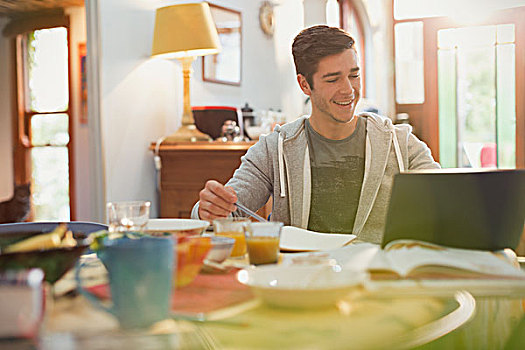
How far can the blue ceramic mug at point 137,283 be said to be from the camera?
0.68 meters

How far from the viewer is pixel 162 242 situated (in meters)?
0.71

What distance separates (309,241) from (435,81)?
19.6ft

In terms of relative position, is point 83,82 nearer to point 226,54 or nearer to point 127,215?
point 226,54

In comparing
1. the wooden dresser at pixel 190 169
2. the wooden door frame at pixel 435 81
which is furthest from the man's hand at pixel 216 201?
the wooden door frame at pixel 435 81

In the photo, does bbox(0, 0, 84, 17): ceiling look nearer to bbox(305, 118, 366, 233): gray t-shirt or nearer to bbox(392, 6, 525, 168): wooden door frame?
bbox(305, 118, 366, 233): gray t-shirt

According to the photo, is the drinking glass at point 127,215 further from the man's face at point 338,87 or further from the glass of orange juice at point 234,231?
the man's face at point 338,87

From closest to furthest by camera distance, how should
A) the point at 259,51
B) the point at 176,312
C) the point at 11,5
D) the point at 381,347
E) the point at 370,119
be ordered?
the point at 381,347 < the point at 176,312 < the point at 370,119 < the point at 11,5 < the point at 259,51

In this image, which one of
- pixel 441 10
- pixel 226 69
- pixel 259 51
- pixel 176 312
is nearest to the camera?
pixel 176 312

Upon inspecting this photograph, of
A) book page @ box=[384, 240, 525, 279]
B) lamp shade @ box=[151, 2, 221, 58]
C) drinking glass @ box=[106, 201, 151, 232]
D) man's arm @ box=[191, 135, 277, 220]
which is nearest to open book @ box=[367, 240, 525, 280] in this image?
book page @ box=[384, 240, 525, 279]

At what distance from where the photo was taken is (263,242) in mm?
1019

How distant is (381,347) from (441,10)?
7082 millimetres

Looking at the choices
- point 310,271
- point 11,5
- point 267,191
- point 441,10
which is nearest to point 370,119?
point 267,191

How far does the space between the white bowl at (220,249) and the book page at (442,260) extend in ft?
0.84

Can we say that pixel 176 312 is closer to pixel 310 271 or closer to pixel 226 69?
pixel 310 271
